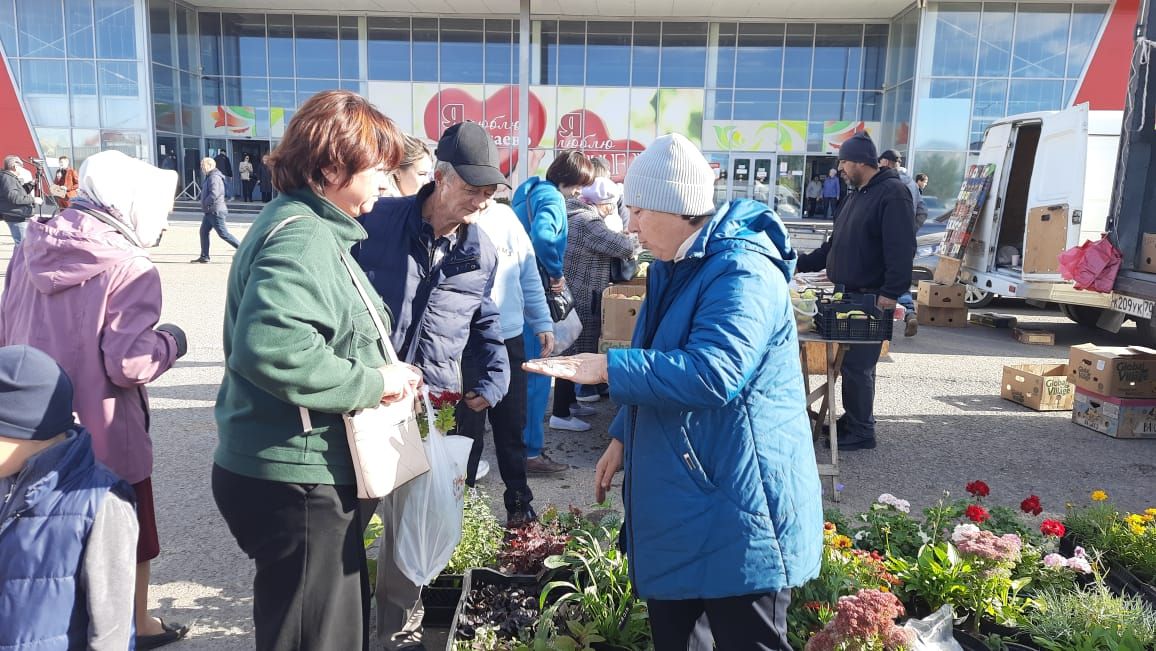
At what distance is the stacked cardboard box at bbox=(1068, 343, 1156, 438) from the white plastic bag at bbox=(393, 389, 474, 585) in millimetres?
5786

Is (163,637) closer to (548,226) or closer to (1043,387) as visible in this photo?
(548,226)

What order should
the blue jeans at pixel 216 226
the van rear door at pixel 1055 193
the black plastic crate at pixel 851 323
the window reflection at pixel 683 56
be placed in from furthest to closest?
the window reflection at pixel 683 56 → the blue jeans at pixel 216 226 → the van rear door at pixel 1055 193 → the black plastic crate at pixel 851 323

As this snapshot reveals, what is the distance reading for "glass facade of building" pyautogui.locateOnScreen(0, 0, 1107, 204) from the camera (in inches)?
1143

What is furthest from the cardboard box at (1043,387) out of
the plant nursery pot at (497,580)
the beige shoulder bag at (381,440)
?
the beige shoulder bag at (381,440)

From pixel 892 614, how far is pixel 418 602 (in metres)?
1.66

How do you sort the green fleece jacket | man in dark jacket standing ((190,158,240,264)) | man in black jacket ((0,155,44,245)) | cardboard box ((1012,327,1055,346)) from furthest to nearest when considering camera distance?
1. man in dark jacket standing ((190,158,240,264))
2. man in black jacket ((0,155,44,245))
3. cardboard box ((1012,327,1055,346))
4. the green fleece jacket

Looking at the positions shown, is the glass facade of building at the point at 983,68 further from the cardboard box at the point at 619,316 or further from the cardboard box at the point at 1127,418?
the cardboard box at the point at 619,316

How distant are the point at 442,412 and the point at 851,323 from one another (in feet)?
10.1

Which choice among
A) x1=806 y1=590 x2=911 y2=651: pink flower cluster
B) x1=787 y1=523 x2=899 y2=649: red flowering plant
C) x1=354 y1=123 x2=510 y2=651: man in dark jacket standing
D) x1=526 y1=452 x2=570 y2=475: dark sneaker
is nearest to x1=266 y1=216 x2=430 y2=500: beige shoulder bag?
x1=354 y1=123 x2=510 y2=651: man in dark jacket standing

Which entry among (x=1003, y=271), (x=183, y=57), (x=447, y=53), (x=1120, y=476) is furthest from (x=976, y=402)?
(x=183, y=57)

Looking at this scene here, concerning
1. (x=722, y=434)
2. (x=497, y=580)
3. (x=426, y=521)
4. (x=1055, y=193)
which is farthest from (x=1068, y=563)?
(x=1055, y=193)

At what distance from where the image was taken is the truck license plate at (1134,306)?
21.5 feet

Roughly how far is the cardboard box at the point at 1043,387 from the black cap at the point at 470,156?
579 centimetres

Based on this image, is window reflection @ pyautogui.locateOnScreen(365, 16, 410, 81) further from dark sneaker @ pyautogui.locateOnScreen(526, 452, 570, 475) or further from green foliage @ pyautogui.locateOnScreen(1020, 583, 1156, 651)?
green foliage @ pyautogui.locateOnScreen(1020, 583, 1156, 651)
